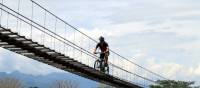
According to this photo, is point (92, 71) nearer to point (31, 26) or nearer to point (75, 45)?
point (75, 45)

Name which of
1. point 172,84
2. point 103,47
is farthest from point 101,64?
point 172,84

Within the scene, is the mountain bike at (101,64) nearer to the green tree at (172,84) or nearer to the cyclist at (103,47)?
the cyclist at (103,47)

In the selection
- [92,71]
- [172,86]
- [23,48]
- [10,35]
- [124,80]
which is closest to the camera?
[10,35]

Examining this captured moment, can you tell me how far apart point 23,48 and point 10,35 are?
255 cm

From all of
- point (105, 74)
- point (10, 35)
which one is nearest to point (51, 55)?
point (10, 35)

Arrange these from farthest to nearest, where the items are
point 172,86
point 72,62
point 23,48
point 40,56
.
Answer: point 172,86 < point 72,62 < point 40,56 < point 23,48

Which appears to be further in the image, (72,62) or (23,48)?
(72,62)

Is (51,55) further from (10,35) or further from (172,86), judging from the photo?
(172,86)

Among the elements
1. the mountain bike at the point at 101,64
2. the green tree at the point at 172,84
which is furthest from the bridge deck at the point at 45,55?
the green tree at the point at 172,84

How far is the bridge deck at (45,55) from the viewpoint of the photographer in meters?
31.0

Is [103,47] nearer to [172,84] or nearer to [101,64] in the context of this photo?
[101,64]

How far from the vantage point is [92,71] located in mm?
41688

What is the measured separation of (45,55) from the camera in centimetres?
3512

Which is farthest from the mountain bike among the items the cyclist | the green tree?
the green tree
